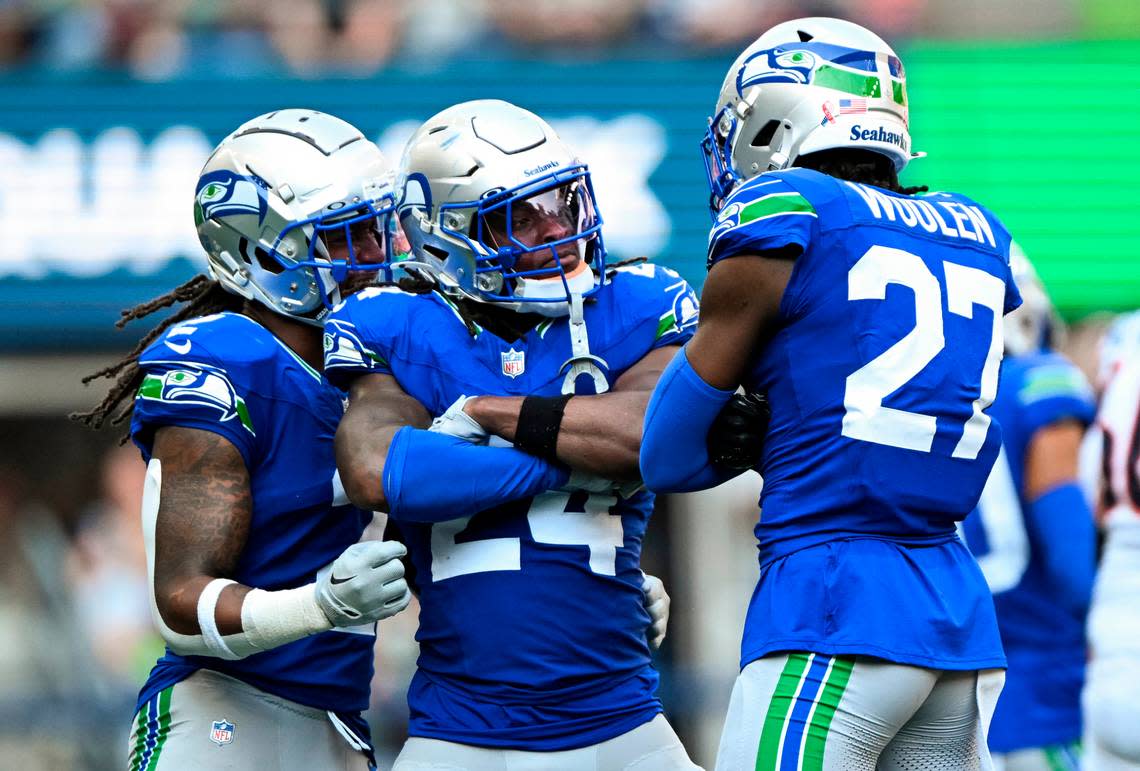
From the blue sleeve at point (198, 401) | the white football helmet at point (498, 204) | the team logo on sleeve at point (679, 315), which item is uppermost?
the white football helmet at point (498, 204)

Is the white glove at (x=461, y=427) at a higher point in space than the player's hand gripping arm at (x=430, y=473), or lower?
higher

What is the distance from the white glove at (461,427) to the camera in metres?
3.48

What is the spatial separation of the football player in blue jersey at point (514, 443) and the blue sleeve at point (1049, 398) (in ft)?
6.79

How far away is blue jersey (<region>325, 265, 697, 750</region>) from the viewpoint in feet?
11.4

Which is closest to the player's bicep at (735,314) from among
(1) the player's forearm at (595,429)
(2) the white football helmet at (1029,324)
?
(1) the player's forearm at (595,429)

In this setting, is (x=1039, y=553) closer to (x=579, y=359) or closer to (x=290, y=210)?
(x=579, y=359)

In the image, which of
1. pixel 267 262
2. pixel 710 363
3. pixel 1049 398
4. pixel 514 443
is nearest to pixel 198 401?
pixel 267 262

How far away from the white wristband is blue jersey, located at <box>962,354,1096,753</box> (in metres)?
2.73

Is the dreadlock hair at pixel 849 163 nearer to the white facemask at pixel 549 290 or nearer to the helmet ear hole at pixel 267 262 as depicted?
the white facemask at pixel 549 290

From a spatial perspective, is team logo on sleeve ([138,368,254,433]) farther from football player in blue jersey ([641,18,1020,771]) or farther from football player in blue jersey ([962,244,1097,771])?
football player in blue jersey ([962,244,1097,771])

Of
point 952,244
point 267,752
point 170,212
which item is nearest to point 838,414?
point 952,244

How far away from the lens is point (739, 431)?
3.26 m

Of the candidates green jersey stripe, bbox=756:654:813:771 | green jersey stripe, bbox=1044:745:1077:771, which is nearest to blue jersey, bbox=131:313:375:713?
green jersey stripe, bbox=756:654:813:771

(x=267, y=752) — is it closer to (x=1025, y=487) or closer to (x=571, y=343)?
(x=571, y=343)
